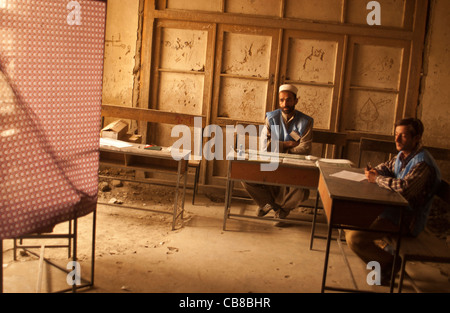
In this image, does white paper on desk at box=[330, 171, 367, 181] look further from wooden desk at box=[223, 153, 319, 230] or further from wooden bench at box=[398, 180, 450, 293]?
wooden desk at box=[223, 153, 319, 230]

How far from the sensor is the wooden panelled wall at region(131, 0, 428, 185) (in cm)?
594

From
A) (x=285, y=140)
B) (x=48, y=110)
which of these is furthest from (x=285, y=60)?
(x=48, y=110)

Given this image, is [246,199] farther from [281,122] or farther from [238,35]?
[238,35]

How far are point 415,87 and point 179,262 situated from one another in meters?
3.93

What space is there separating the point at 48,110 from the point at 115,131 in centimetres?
288

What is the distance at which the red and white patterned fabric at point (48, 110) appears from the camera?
2.43 metres

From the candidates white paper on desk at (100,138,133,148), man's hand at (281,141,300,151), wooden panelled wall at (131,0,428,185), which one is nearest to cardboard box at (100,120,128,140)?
white paper on desk at (100,138,133,148)

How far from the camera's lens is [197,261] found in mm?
4113

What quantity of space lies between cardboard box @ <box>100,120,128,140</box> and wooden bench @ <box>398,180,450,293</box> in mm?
3484

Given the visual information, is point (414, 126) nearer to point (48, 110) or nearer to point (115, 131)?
point (48, 110)

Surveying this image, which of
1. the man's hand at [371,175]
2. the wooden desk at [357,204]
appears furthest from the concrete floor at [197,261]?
the man's hand at [371,175]

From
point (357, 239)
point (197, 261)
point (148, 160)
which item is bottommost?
point (197, 261)

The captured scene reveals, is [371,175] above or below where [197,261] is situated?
above

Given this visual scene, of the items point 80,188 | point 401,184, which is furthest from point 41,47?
point 401,184
